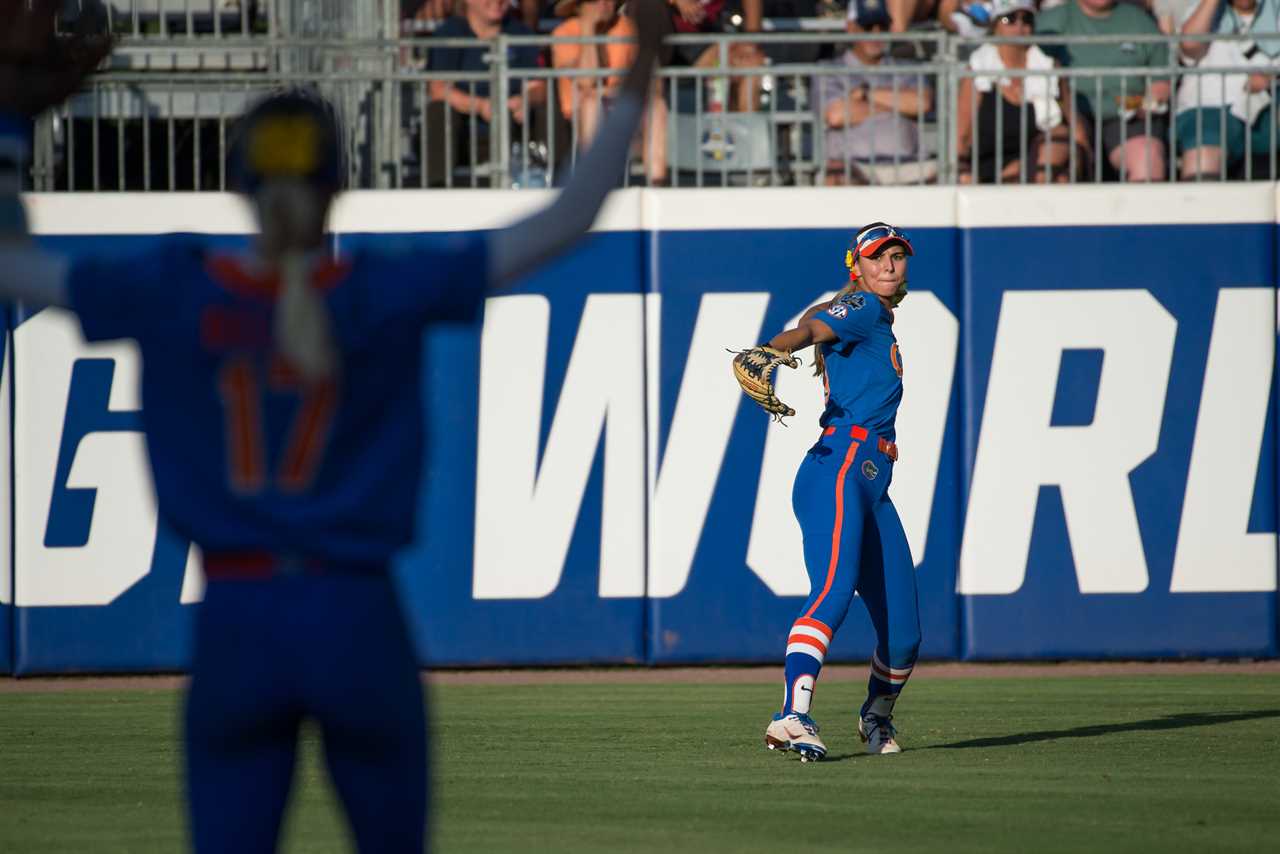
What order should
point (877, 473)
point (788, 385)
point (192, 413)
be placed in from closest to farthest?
point (192, 413) < point (877, 473) < point (788, 385)

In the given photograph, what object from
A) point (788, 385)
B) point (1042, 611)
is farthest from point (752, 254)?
point (1042, 611)

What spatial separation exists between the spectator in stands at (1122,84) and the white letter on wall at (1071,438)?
1049 mm

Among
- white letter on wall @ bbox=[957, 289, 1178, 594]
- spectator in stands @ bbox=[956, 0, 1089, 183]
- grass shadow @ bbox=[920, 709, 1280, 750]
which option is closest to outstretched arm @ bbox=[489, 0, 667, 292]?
grass shadow @ bbox=[920, 709, 1280, 750]

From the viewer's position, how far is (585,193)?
3.28 meters

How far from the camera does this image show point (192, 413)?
3172 millimetres

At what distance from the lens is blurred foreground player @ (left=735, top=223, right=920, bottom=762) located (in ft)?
26.7

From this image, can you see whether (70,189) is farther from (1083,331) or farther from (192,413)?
(192,413)

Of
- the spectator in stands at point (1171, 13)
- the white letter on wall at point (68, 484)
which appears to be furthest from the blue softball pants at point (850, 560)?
the spectator in stands at point (1171, 13)

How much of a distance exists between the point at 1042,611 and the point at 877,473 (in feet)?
15.6

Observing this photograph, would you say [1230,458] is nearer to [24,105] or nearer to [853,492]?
[853,492]

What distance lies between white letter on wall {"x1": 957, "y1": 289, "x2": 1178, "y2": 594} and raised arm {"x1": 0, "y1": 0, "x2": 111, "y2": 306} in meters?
9.79

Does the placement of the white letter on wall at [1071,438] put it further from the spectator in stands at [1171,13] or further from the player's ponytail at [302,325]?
the player's ponytail at [302,325]

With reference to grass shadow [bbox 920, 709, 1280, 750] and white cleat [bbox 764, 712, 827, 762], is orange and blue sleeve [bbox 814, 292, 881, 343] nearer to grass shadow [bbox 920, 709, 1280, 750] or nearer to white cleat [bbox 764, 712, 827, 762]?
white cleat [bbox 764, 712, 827, 762]

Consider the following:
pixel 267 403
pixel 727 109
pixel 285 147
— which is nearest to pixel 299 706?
pixel 267 403
